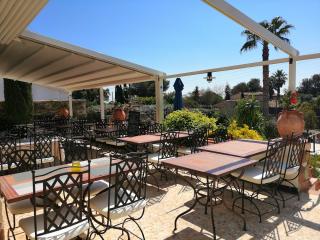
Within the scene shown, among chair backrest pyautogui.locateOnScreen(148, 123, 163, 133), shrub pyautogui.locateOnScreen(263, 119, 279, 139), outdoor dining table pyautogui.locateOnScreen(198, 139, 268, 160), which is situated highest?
chair backrest pyautogui.locateOnScreen(148, 123, 163, 133)

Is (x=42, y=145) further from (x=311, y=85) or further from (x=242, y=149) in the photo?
(x=311, y=85)

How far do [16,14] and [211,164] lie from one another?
12.8 ft

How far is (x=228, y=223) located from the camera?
3494mm

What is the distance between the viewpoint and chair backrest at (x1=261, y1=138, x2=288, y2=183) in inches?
144

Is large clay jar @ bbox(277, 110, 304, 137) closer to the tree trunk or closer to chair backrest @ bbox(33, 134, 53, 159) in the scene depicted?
chair backrest @ bbox(33, 134, 53, 159)

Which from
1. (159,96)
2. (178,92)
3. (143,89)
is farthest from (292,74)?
(143,89)

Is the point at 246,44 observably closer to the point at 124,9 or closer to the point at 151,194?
the point at 124,9

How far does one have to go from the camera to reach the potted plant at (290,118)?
4688 mm

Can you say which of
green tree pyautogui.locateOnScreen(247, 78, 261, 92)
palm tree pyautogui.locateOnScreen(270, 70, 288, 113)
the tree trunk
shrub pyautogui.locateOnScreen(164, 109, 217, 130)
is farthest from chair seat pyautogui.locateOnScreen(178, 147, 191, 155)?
palm tree pyautogui.locateOnScreen(270, 70, 288, 113)

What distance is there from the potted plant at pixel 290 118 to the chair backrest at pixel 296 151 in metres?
0.35

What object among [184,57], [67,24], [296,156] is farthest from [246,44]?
[296,156]

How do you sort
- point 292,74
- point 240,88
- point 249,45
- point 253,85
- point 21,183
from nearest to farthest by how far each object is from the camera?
1. point 21,183
2. point 292,74
3. point 249,45
4. point 240,88
5. point 253,85

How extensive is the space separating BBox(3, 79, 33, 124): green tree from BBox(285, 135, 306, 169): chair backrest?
10.8m

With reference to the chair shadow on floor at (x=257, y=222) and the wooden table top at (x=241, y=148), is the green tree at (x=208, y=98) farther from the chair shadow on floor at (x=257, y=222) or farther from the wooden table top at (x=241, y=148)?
the chair shadow on floor at (x=257, y=222)
